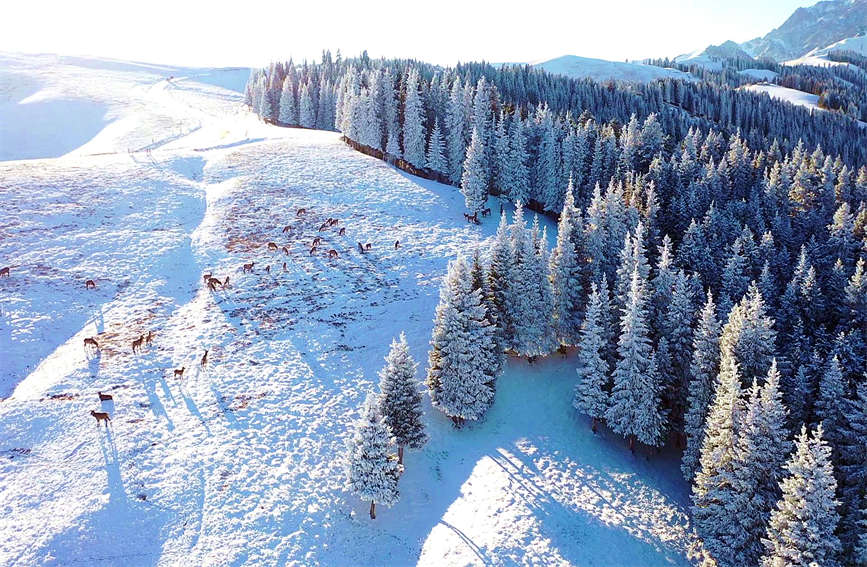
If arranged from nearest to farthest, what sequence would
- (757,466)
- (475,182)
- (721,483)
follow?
(757,466), (721,483), (475,182)

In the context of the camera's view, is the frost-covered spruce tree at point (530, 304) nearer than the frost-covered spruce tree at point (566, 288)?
Yes

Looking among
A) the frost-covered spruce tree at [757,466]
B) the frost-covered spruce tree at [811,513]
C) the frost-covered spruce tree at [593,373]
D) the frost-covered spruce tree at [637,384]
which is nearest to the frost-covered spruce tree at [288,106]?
the frost-covered spruce tree at [593,373]

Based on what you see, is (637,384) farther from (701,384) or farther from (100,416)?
(100,416)

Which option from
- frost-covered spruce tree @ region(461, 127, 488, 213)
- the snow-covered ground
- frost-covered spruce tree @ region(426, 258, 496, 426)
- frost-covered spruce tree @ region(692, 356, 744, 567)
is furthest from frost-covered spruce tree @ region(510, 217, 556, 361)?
frost-covered spruce tree @ region(461, 127, 488, 213)

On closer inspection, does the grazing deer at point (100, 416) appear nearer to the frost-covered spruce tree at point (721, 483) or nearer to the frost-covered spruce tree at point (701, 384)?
the frost-covered spruce tree at point (721, 483)

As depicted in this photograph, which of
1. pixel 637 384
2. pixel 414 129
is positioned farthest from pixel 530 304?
pixel 414 129

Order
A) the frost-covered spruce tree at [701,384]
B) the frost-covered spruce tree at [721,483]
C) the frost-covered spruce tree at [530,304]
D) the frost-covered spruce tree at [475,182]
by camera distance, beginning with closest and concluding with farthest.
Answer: the frost-covered spruce tree at [721,483]
the frost-covered spruce tree at [701,384]
the frost-covered spruce tree at [530,304]
the frost-covered spruce tree at [475,182]
